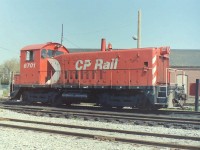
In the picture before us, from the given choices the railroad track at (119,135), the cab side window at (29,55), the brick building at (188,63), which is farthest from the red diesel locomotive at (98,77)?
the brick building at (188,63)

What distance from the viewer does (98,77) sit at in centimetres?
1745

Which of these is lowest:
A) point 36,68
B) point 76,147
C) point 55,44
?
point 76,147

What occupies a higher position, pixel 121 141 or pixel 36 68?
pixel 36 68

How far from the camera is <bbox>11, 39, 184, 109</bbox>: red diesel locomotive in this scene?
15.8 metres

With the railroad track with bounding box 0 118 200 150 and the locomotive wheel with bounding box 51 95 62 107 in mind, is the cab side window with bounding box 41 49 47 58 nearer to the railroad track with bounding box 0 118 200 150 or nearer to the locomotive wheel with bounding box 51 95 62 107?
the locomotive wheel with bounding box 51 95 62 107

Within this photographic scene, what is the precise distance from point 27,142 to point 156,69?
9.48 m

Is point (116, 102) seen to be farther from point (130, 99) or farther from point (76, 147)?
point (76, 147)

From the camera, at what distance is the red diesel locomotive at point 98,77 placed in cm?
1584

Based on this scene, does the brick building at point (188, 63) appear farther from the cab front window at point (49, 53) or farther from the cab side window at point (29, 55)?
the cab side window at point (29, 55)

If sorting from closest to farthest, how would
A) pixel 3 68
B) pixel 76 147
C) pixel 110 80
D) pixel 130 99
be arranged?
pixel 76 147 → pixel 130 99 → pixel 110 80 → pixel 3 68

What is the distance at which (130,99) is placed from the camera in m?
16.0

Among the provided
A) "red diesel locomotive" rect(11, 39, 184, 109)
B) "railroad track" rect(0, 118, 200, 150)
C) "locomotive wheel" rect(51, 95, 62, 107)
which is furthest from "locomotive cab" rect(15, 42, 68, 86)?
"railroad track" rect(0, 118, 200, 150)

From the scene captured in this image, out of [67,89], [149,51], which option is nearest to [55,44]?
[67,89]

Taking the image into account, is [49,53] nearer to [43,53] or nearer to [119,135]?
[43,53]
